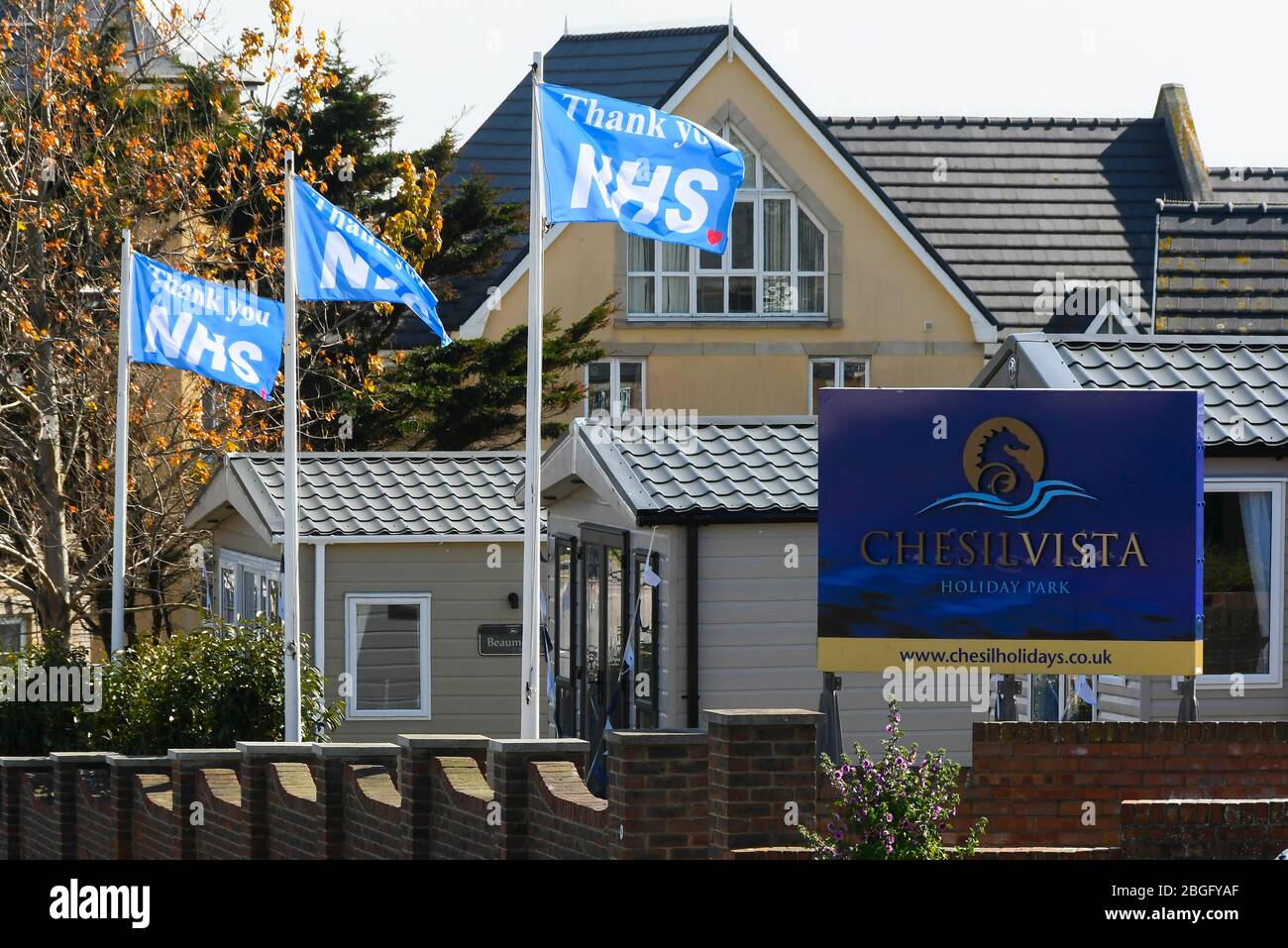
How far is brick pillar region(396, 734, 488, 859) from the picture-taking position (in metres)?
11.9

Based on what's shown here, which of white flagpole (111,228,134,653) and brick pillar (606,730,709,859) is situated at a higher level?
white flagpole (111,228,134,653)

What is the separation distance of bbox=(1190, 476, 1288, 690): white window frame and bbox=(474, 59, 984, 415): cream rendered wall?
740 inches

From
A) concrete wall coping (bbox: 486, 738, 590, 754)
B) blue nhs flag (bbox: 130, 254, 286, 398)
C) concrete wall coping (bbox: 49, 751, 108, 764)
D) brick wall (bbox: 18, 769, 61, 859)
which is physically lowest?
brick wall (bbox: 18, 769, 61, 859)

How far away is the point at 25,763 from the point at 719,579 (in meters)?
6.73

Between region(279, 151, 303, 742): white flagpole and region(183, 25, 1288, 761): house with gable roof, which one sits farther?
region(183, 25, 1288, 761): house with gable roof

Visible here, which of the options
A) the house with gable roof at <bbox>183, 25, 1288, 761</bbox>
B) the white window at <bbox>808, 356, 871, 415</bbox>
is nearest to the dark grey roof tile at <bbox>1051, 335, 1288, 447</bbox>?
the house with gable roof at <bbox>183, 25, 1288, 761</bbox>

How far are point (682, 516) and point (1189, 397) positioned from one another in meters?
4.03

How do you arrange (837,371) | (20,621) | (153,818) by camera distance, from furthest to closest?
(837,371)
(20,621)
(153,818)

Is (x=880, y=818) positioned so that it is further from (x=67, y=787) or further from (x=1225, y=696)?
(x=67, y=787)

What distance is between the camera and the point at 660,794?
31.8 feet

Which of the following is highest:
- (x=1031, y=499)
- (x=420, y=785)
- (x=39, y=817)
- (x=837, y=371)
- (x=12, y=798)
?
(x=837, y=371)

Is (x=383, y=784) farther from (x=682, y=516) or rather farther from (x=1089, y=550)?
(x=1089, y=550)

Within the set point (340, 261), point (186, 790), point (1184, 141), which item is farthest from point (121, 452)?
point (1184, 141)

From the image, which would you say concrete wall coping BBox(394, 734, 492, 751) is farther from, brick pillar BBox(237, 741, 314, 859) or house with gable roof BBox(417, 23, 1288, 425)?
house with gable roof BBox(417, 23, 1288, 425)
